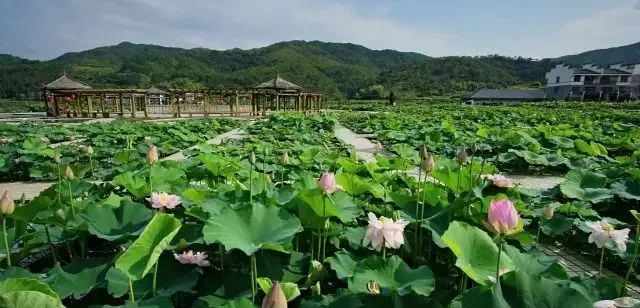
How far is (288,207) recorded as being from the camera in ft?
6.42

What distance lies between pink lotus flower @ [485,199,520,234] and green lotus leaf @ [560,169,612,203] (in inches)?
96.4

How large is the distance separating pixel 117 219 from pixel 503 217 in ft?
5.00

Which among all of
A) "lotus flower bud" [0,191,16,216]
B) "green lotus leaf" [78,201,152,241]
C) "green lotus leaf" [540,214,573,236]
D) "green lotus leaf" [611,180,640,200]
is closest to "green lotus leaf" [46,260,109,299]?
A: "green lotus leaf" [78,201,152,241]

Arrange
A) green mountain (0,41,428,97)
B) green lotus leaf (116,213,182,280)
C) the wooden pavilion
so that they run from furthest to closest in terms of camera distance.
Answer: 1. green mountain (0,41,428,97)
2. the wooden pavilion
3. green lotus leaf (116,213,182,280)

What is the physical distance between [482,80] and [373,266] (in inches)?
3866

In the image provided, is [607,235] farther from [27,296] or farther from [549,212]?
[27,296]

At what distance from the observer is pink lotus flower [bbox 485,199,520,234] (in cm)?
111

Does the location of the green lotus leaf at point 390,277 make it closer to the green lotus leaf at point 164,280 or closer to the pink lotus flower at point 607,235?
the green lotus leaf at point 164,280

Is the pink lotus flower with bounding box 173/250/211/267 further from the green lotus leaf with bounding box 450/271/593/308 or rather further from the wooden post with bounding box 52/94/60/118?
the wooden post with bounding box 52/94/60/118

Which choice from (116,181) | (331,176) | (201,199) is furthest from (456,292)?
(116,181)

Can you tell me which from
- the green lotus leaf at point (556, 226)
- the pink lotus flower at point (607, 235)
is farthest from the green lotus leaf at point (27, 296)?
the green lotus leaf at point (556, 226)

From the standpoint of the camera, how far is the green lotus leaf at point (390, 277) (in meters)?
1.34

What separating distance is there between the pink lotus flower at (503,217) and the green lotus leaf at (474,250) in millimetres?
198

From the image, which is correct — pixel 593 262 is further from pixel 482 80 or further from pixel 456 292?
pixel 482 80
